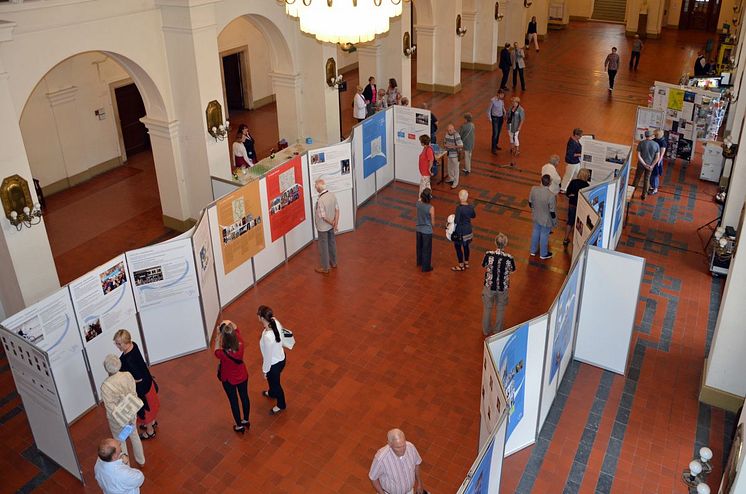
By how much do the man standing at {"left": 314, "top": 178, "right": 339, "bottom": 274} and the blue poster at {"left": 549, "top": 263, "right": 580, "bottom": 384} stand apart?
4095 millimetres

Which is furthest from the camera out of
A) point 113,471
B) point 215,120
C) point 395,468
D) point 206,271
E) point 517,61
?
point 517,61

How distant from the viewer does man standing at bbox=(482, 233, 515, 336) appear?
881 cm

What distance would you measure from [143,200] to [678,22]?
85.1ft

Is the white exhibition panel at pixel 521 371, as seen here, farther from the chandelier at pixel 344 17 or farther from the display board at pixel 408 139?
the display board at pixel 408 139

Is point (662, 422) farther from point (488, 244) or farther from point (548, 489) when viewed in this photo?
point (488, 244)

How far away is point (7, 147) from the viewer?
870cm

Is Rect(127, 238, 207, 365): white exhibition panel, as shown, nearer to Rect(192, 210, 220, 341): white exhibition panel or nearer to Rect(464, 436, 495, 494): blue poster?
Rect(192, 210, 220, 341): white exhibition panel

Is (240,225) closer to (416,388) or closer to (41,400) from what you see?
(416,388)

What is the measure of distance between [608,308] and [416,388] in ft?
8.65

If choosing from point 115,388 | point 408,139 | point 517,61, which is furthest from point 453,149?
point 115,388

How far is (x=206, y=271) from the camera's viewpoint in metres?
9.34

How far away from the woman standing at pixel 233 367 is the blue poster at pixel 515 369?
2.80m

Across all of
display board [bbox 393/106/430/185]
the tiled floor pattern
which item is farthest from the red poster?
display board [bbox 393/106/430/185]

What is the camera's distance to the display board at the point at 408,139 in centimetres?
1363
